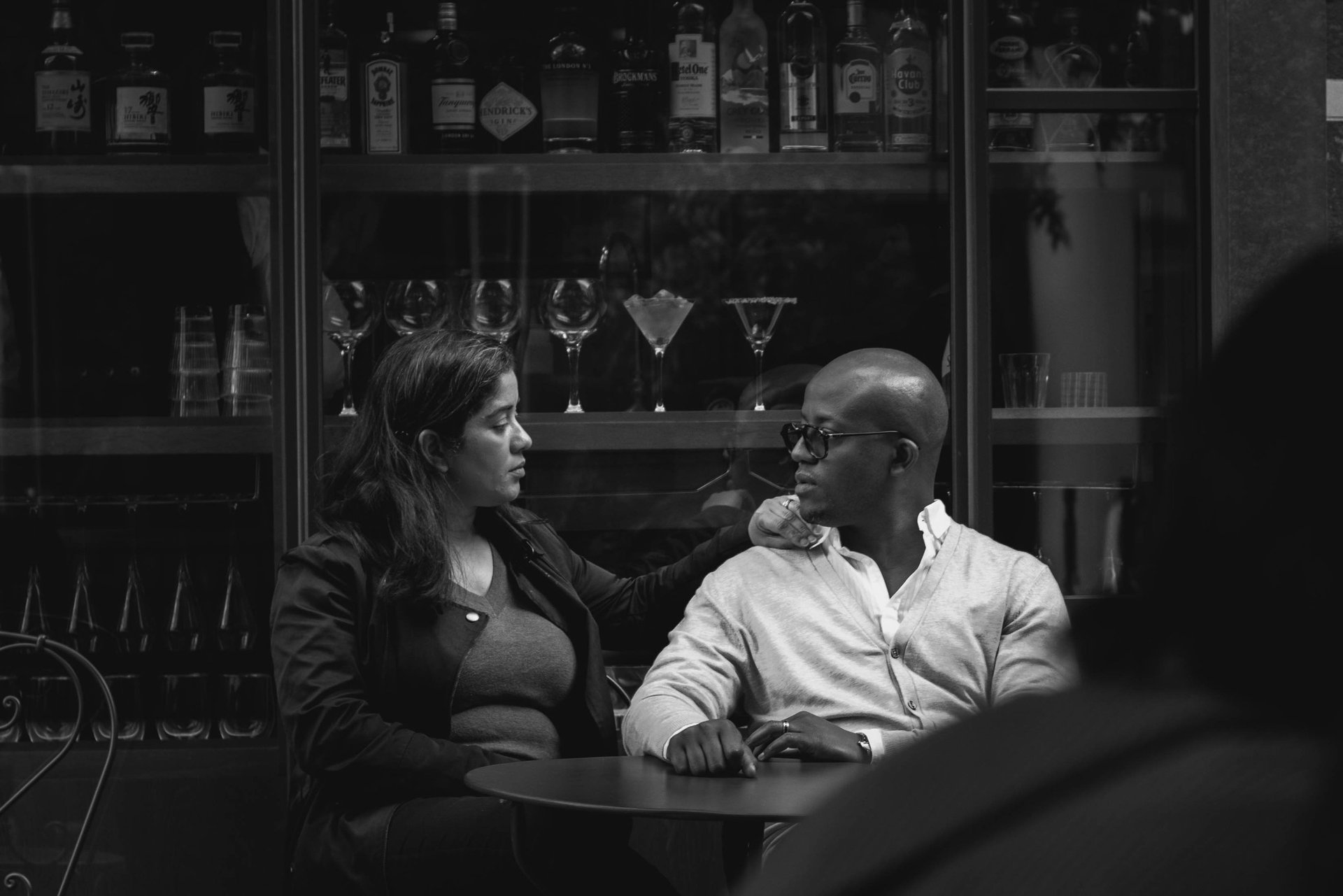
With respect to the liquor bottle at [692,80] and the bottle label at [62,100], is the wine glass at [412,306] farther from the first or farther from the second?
the bottle label at [62,100]

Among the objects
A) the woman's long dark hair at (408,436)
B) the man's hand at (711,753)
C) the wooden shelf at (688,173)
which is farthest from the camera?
the wooden shelf at (688,173)

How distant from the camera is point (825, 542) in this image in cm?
253

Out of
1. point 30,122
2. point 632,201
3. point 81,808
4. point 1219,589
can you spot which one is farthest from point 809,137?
point 1219,589

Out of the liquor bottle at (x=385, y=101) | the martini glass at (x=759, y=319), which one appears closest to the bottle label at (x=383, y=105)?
the liquor bottle at (x=385, y=101)

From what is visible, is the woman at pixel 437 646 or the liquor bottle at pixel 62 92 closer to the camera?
the woman at pixel 437 646

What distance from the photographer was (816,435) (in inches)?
100

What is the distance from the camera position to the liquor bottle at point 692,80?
3279 mm

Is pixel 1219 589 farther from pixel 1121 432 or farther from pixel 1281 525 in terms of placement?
pixel 1121 432

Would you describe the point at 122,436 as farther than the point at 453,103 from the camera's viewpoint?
No

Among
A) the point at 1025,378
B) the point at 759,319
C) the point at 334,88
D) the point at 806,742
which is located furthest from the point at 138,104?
the point at 806,742

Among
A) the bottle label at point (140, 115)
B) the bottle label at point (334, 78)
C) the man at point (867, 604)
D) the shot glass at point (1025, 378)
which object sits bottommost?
the man at point (867, 604)

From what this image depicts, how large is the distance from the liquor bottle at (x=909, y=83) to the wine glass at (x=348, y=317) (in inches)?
45.4

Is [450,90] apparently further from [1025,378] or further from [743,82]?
[1025,378]

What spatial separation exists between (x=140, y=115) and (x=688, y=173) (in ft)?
3.77
